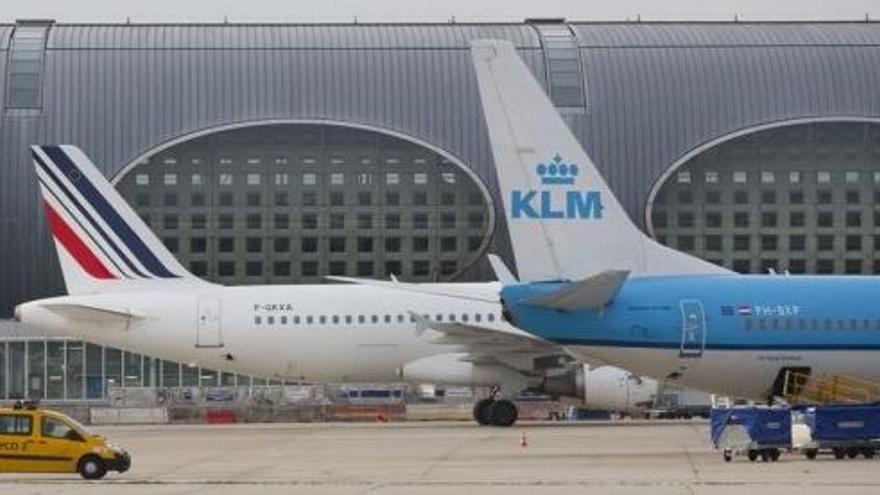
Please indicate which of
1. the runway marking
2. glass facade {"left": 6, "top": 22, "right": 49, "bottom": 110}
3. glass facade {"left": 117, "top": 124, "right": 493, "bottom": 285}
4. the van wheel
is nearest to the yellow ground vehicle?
the van wheel

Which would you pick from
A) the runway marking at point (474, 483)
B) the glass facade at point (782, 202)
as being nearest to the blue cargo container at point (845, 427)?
the runway marking at point (474, 483)

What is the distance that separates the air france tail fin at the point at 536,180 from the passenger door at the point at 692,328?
6.06 feet

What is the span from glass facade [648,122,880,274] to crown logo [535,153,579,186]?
4704 centimetres

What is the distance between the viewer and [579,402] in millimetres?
58031

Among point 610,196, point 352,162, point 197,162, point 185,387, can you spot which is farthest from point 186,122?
point 610,196

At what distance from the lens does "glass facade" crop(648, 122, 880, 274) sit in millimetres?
88062

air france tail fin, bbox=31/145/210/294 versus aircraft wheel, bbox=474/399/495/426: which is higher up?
air france tail fin, bbox=31/145/210/294

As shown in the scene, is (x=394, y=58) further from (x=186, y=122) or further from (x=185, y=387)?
(x=185, y=387)

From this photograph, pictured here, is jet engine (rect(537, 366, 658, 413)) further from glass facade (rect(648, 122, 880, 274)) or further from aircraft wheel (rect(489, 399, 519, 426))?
glass facade (rect(648, 122, 880, 274))

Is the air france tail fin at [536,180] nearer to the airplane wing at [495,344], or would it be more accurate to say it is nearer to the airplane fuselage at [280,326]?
the airplane wing at [495,344]

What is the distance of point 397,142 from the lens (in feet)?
288

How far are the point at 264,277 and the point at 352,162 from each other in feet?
21.9

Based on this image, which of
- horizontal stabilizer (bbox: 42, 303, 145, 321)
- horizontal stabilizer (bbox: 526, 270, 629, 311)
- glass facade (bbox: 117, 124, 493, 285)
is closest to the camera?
horizontal stabilizer (bbox: 526, 270, 629, 311)

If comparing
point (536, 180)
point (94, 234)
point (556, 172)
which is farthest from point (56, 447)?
point (94, 234)
